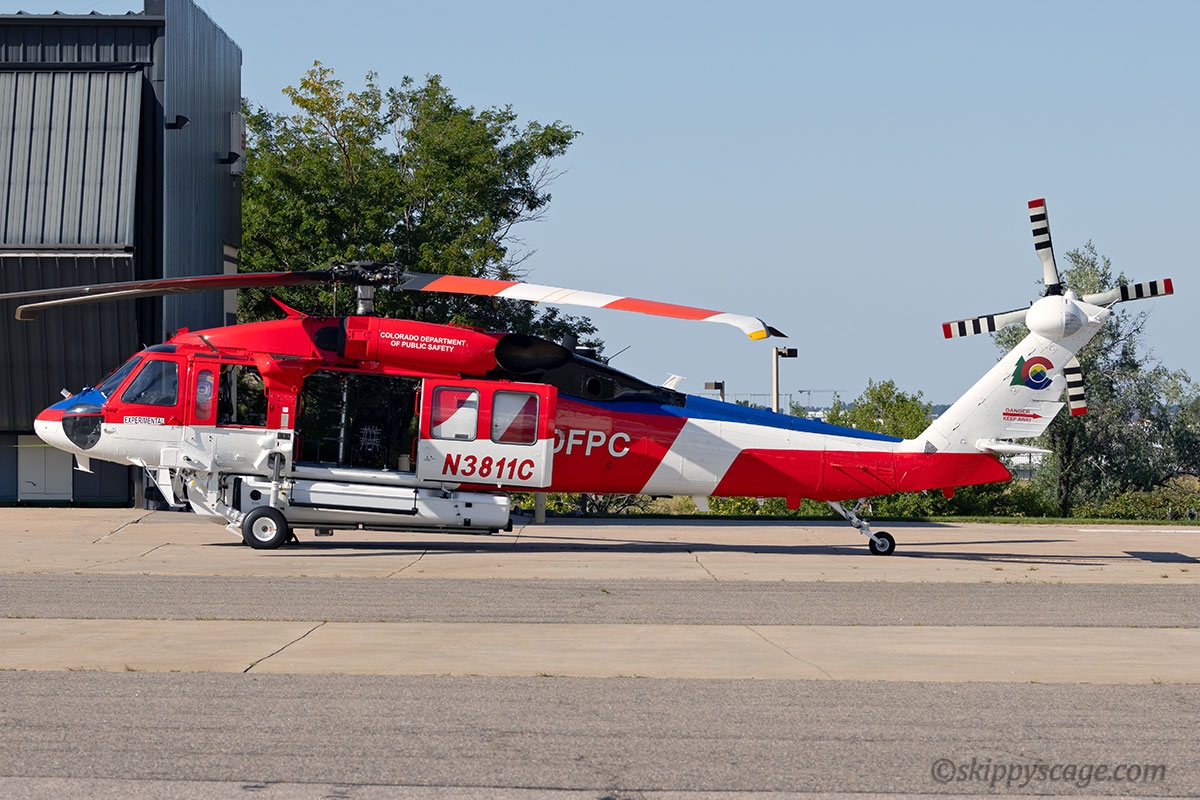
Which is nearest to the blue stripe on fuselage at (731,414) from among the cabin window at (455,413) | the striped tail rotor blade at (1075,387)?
the cabin window at (455,413)

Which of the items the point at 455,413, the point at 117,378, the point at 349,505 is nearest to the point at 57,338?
the point at 117,378

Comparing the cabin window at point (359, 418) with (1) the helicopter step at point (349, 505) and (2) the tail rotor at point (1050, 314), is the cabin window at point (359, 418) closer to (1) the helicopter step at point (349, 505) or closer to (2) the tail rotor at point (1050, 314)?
(1) the helicopter step at point (349, 505)

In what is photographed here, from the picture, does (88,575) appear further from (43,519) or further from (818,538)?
(818,538)

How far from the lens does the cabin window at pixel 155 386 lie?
17.8 metres

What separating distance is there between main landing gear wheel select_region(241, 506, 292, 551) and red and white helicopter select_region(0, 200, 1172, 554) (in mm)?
29

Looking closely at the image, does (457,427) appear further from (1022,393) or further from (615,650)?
(1022,393)

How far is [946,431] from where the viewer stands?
18750 millimetres

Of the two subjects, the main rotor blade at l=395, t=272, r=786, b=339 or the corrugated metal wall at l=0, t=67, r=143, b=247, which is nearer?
the main rotor blade at l=395, t=272, r=786, b=339

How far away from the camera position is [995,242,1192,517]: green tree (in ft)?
133

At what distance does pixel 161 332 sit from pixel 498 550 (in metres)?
12.5

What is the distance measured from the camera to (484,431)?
58.9 ft

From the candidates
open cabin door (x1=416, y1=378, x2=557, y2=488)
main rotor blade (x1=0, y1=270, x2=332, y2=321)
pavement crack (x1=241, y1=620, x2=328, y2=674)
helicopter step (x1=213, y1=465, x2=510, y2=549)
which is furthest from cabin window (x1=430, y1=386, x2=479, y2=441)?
pavement crack (x1=241, y1=620, x2=328, y2=674)

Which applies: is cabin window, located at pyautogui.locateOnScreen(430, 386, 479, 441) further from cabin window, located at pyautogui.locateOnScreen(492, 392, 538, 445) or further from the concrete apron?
the concrete apron

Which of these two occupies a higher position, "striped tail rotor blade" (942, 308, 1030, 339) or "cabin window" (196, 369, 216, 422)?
"striped tail rotor blade" (942, 308, 1030, 339)
